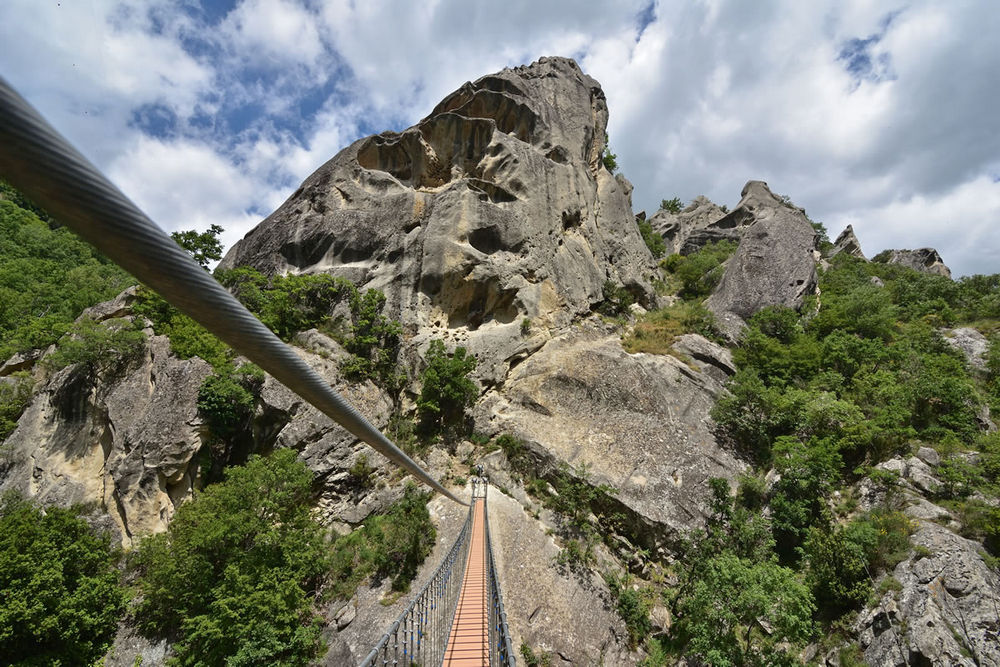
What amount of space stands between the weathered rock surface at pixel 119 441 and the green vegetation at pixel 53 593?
1110 mm

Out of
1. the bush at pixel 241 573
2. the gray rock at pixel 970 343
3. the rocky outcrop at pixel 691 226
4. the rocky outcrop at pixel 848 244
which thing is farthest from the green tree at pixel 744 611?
the rocky outcrop at pixel 848 244

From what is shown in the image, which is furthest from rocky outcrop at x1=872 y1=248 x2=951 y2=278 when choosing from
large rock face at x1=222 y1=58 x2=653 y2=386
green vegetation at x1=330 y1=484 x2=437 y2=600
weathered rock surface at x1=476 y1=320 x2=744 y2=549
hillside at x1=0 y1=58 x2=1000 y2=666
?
green vegetation at x1=330 y1=484 x2=437 y2=600

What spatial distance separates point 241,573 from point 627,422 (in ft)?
38.5

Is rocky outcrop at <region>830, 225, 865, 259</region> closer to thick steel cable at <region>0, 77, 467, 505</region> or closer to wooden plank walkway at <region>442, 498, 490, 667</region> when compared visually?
wooden plank walkway at <region>442, 498, 490, 667</region>

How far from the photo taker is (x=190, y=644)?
9812 millimetres

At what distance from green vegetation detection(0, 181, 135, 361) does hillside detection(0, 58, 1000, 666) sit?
287 mm

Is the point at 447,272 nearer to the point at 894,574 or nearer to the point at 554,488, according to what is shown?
the point at 554,488

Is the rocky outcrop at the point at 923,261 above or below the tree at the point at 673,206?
below

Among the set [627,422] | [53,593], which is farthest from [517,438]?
[53,593]

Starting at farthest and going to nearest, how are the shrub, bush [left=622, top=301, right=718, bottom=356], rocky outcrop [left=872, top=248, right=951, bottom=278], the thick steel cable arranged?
rocky outcrop [left=872, top=248, right=951, bottom=278]
bush [left=622, top=301, right=718, bottom=356]
the shrub
the thick steel cable

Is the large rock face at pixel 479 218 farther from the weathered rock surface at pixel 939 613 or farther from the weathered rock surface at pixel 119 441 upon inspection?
the weathered rock surface at pixel 939 613

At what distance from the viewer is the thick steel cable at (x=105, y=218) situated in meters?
0.69

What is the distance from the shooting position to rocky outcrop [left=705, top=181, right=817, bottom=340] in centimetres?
2016

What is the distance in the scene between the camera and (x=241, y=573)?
9.83 m
